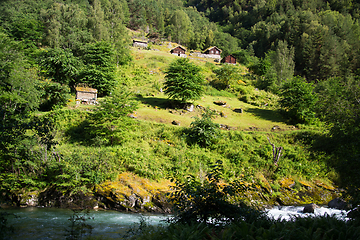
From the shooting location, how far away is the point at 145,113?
22.5m

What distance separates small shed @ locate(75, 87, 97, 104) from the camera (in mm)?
23188

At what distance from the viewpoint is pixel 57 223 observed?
9438 millimetres

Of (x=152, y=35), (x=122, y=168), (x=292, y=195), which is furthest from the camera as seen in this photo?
(x=152, y=35)

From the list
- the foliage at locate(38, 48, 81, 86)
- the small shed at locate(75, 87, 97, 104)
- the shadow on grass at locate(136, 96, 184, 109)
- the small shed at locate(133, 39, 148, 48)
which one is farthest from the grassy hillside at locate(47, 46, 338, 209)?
the small shed at locate(133, 39, 148, 48)

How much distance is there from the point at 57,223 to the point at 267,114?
1006 inches

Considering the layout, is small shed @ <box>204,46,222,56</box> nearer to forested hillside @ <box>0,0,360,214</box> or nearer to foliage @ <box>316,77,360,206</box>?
forested hillside @ <box>0,0,360,214</box>

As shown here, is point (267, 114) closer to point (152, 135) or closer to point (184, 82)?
point (184, 82)

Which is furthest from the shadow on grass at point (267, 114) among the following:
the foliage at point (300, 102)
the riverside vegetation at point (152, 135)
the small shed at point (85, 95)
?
the small shed at point (85, 95)

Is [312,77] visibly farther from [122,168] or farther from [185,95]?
[122,168]

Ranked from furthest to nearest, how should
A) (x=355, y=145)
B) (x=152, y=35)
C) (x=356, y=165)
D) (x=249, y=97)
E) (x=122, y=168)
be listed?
1. (x=152, y=35)
2. (x=249, y=97)
3. (x=122, y=168)
4. (x=355, y=145)
5. (x=356, y=165)

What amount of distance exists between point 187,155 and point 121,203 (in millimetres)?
6960

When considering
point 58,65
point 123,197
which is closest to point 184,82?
point 58,65

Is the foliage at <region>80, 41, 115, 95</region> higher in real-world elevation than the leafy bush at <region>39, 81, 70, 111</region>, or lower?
higher

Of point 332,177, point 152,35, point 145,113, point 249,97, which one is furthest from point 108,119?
point 152,35
